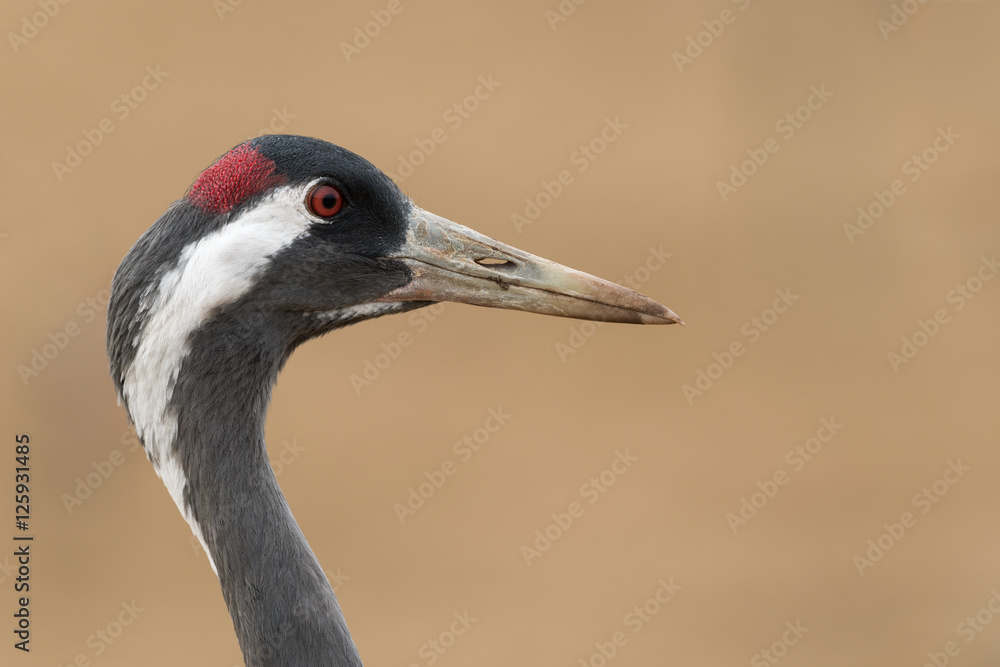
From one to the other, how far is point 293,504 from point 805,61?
6026 mm

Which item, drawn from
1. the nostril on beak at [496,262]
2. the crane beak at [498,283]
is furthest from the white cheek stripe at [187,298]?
the nostril on beak at [496,262]

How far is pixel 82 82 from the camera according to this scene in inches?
264

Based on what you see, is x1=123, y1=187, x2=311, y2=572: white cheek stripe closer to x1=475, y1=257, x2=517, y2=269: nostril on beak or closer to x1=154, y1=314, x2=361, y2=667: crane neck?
x1=154, y1=314, x2=361, y2=667: crane neck

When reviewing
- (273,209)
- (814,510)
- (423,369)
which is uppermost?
(423,369)

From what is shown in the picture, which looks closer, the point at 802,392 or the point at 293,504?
the point at 293,504

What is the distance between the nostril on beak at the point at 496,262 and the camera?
2438 mm

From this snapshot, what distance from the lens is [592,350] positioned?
7.48 m

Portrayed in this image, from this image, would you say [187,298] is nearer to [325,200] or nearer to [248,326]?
[248,326]

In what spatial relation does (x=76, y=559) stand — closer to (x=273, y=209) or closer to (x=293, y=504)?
(x=293, y=504)

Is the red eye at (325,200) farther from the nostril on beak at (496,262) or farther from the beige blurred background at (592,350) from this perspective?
the beige blurred background at (592,350)

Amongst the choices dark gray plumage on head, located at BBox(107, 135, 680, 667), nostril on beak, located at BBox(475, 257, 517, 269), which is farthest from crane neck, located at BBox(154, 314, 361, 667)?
nostril on beak, located at BBox(475, 257, 517, 269)

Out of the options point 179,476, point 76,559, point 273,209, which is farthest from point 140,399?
point 76,559

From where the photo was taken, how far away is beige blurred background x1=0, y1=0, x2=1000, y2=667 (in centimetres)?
676

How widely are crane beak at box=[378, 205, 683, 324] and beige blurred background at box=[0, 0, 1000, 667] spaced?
4.59m
